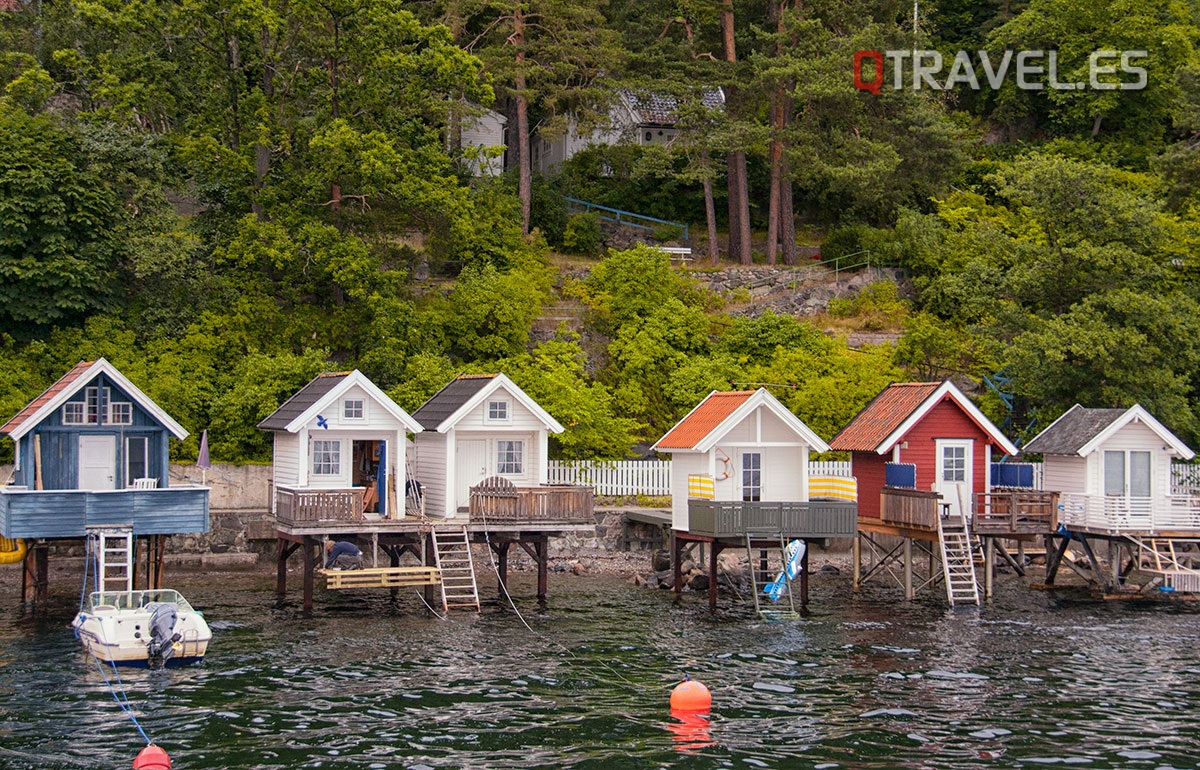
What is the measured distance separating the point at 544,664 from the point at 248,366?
68.9ft

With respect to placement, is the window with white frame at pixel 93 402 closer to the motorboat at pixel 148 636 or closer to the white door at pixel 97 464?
the white door at pixel 97 464

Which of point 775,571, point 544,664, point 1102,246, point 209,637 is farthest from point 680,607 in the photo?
point 1102,246

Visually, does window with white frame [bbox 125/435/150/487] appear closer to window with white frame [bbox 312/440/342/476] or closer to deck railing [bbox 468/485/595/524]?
window with white frame [bbox 312/440/342/476]

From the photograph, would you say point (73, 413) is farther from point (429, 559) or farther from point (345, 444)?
point (429, 559)

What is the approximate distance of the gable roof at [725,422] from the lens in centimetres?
3834

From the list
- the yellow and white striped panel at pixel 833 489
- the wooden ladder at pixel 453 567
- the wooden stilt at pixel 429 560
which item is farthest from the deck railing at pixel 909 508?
the wooden stilt at pixel 429 560

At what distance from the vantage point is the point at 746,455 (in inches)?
1559

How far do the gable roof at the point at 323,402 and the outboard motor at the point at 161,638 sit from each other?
8.42 metres

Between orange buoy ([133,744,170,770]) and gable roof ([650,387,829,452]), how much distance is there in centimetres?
2009

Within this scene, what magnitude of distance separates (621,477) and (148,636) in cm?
2101

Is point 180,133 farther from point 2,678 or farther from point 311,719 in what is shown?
point 311,719

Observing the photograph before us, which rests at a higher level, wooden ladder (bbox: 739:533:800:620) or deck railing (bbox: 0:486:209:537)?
deck railing (bbox: 0:486:209:537)

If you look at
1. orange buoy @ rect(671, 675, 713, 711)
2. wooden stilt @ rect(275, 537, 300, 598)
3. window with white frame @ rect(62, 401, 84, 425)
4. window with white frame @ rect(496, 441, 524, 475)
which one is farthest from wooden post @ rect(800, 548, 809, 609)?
window with white frame @ rect(62, 401, 84, 425)

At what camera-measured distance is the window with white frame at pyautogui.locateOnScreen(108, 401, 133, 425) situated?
3672cm
